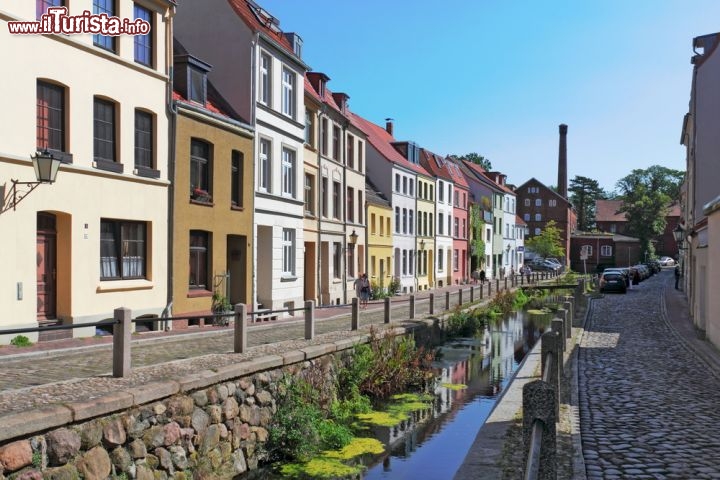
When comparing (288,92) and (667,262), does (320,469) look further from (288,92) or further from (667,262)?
(667,262)

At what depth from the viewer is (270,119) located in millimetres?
22812

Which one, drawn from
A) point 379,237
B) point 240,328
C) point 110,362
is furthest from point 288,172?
point 110,362

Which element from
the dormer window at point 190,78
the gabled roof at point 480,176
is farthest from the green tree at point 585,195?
the dormer window at point 190,78

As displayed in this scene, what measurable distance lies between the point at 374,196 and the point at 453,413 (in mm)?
26415

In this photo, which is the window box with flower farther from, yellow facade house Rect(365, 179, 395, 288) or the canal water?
yellow facade house Rect(365, 179, 395, 288)

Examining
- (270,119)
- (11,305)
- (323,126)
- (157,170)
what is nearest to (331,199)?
(323,126)

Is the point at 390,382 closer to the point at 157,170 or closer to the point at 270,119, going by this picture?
the point at 157,170

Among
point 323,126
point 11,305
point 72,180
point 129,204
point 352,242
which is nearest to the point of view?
point 11,305

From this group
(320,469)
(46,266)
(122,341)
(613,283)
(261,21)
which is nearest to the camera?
(122,341)

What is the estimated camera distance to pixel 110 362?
33.2 ft

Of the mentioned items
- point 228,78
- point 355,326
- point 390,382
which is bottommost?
point 390,382

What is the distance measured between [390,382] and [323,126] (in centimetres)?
1727

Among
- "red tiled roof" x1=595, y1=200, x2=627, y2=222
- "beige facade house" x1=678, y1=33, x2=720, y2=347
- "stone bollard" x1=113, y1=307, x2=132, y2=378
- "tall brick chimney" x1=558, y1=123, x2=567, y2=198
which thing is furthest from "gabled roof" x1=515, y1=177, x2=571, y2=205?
"stone bollard" x1=113, y1=307, x2=132, y2=378

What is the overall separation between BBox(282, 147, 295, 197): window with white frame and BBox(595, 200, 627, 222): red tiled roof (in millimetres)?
97694
